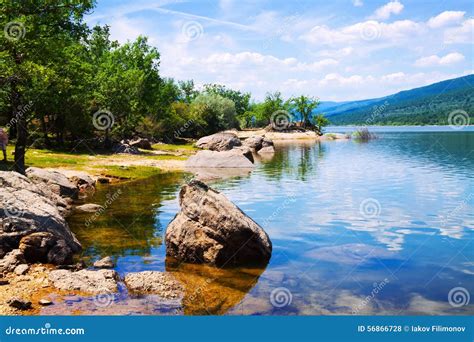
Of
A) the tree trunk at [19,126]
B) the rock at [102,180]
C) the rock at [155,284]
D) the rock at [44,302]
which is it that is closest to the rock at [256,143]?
the rock at [102,180]

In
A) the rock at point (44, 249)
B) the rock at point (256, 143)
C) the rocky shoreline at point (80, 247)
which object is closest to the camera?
the rocky shoreline at point (80, 247)

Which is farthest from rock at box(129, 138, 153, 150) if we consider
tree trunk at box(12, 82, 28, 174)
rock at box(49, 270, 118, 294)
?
rock at box(49, 270, 118, 294)

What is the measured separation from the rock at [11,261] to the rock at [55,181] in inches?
538

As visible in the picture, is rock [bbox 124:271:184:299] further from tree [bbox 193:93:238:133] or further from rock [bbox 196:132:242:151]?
tree [bbox 193:93:238:133]

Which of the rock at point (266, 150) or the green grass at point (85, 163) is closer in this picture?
the green grass at point (85, 163)

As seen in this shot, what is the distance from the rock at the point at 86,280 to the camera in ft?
46.1

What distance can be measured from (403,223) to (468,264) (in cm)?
680

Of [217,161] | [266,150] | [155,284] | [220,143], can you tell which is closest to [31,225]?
[155,284]

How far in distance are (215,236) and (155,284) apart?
367 cm

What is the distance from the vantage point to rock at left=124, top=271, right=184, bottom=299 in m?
14.3

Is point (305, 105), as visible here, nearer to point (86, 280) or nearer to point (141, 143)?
point (141, 143)

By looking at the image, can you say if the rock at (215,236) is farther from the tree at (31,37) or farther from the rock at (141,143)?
the rock at (141,143)

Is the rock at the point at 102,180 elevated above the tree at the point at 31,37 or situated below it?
below

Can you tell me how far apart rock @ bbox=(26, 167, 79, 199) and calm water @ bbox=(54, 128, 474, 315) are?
3.03 m
